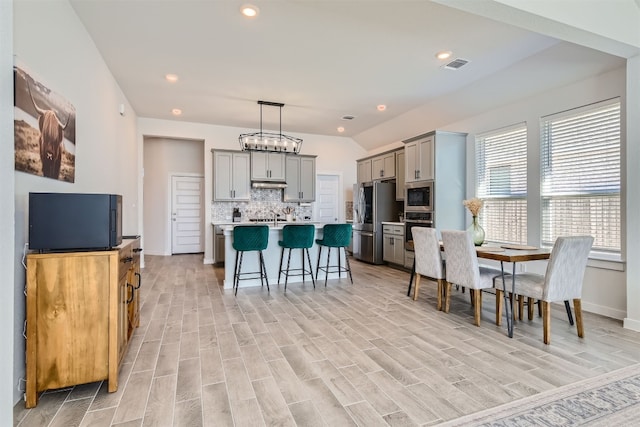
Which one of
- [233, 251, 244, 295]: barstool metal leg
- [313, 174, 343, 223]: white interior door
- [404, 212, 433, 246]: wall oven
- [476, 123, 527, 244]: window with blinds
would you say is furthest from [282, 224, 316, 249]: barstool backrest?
[313, 174, 343, 223]: white interior door

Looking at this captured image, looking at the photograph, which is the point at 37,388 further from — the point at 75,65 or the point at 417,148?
the point at 417,148

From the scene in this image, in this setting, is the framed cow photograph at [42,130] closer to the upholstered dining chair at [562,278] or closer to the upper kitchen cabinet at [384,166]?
the upholstered dining chair at [562,278]

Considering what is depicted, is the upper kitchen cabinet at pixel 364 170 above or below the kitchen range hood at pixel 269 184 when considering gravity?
above

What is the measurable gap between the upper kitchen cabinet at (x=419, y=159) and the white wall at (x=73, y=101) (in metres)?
4.65

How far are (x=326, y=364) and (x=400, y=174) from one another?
4.68 m

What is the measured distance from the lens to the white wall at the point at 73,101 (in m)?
1.92

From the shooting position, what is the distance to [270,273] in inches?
194

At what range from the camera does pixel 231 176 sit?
22.3ft

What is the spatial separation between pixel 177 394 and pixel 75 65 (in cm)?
296

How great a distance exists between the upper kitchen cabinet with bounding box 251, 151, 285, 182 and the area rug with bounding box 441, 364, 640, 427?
19.5 feet

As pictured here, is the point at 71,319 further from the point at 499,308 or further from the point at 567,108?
the point at 567,108

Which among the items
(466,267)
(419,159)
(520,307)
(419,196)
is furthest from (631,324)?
(419,159)

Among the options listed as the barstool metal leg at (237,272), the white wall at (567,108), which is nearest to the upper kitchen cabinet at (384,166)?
the white wall at (567,108)

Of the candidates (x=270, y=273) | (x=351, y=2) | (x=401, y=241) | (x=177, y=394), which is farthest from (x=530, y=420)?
(x=401, y=241)
